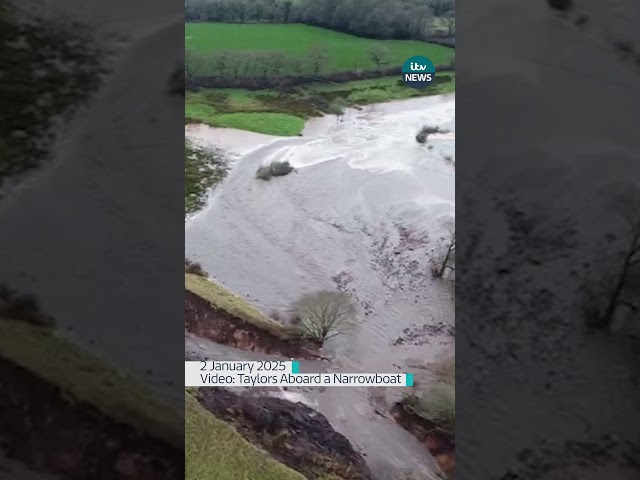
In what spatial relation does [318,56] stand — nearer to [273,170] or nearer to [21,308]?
[273,170]

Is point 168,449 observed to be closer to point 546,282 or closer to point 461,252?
point 461,252

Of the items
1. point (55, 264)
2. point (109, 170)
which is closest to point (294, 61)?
point (109, 170)

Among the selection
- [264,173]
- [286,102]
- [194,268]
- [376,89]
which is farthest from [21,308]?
[376,89]

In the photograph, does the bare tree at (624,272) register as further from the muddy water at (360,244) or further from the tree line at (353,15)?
the tree line at (353,15)

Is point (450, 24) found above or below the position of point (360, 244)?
above

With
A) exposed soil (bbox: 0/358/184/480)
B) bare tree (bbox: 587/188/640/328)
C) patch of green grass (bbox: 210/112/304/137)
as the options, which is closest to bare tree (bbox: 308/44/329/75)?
patch of green grass (bbox: 210/112/304/137)

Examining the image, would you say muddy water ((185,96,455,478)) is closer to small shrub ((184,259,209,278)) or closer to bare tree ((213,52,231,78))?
small shrub ((184,259,209,278))
